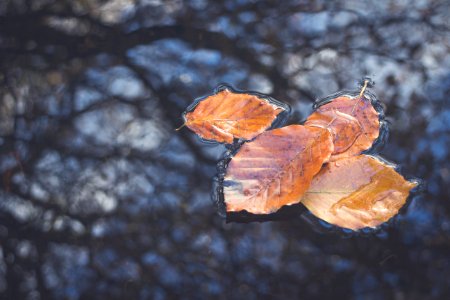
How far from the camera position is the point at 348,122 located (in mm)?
→ 1445

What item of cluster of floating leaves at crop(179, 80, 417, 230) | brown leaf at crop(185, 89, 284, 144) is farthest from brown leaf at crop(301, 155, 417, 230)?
brown leaf at crop(185, 89, 284, 144)

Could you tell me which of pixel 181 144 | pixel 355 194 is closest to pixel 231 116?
pixel 181 144

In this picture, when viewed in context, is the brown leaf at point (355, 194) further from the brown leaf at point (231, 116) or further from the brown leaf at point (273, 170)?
the brown leaf at point (231, 116)

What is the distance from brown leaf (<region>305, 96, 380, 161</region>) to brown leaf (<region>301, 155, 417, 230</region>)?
58mm

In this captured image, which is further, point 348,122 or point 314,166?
point 348,122

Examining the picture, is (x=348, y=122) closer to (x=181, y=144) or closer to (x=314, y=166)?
(x=314, y=166)

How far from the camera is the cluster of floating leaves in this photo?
4.28 feet

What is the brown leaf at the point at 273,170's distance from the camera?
50.8 inches

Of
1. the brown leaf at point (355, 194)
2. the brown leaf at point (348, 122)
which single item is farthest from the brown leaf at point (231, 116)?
the brown leaf at point (355, 194)

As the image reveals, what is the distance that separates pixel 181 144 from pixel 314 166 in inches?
17.8

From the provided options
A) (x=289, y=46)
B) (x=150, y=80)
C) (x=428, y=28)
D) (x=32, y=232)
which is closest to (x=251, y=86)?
(x=289, y=46)

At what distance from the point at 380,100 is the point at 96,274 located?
108 cm

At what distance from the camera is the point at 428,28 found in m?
1.77

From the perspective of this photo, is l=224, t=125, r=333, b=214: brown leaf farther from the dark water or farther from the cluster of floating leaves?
the dark water
